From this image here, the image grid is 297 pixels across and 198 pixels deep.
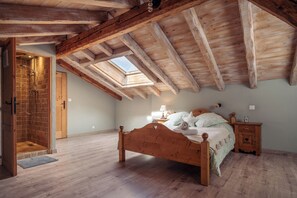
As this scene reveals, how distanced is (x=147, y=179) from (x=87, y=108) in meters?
4.71

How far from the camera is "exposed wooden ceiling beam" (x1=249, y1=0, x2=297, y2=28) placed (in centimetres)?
169

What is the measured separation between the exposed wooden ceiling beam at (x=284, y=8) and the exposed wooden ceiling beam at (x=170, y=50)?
5.84ft

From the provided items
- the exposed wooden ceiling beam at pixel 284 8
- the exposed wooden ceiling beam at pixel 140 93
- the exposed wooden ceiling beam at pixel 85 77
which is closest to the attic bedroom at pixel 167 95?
the exposed wooden ceiling beam at pixel 284 8

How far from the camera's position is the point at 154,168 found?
3.17 metres

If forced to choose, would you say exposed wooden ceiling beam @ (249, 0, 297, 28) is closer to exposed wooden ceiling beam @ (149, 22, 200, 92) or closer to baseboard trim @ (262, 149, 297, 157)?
exposed wooden ceiling beam @ (149, 22, 200, 92)

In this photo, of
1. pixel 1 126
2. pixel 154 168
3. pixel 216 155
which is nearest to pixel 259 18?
pixel 216 155

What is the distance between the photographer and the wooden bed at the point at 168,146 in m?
2.51

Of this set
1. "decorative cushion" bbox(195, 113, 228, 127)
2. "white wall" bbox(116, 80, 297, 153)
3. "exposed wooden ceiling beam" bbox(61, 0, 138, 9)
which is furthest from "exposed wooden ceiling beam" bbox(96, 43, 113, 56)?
"decorative cushion" bbox(195, 113, 228, 127)

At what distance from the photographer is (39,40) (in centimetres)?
365

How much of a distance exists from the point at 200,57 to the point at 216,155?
216 centimetres

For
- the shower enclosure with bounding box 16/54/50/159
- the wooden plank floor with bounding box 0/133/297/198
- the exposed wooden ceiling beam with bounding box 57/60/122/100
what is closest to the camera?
the wooden plank floor with bounding box 0/133/297/198

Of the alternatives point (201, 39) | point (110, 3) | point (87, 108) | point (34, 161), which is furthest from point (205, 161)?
point (87, 108)

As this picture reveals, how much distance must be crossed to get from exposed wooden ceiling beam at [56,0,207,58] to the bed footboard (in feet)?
5.50

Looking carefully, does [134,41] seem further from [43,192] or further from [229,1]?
[43,192]
